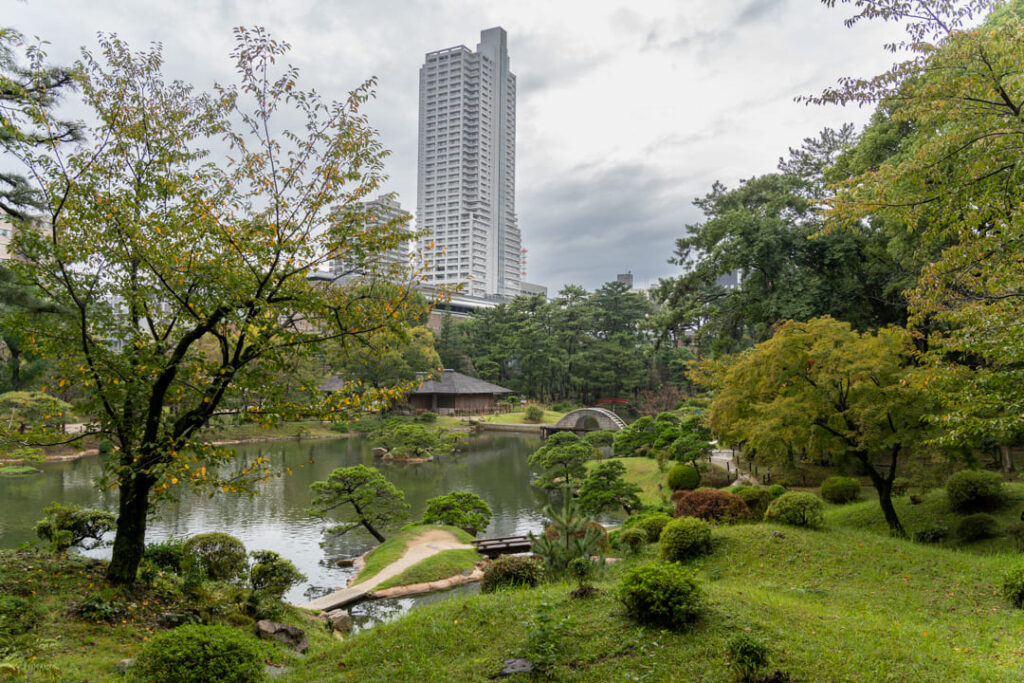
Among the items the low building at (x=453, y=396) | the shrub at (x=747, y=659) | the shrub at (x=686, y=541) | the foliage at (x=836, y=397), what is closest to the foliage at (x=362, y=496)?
the shrub at (x=686, y=541)

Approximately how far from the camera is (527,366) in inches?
1708

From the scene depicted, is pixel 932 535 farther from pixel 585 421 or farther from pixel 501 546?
pixel 585 421

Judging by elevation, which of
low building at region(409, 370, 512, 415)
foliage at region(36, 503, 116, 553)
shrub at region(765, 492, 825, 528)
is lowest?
shrub at region(765, 492, 825, 528)

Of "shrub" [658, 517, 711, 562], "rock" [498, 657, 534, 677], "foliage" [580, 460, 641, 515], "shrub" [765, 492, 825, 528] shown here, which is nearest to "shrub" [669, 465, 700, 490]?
"foliage" [580, 460, 641, 515]

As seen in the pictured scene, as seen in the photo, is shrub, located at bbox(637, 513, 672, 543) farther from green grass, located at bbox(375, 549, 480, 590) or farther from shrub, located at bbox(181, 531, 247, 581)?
shrub, located at bbox(181, 531, 247, 581)

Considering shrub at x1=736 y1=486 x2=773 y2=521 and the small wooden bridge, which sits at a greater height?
shrub at x1=736 y1=486 x2=773 y2=521

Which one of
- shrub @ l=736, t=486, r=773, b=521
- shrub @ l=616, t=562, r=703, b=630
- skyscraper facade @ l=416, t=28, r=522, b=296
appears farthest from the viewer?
skyscraper facade @ l=416, t=28, r=522, b=296

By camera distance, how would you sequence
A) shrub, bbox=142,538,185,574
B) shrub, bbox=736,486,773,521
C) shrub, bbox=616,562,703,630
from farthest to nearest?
shrub, bbox=736,486,773,521 → shrub, bbox=142,538,185,574 → shrub, bbox=616,562,703,630

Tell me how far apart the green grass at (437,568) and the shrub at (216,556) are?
262cm

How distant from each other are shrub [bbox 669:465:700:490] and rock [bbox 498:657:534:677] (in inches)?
502

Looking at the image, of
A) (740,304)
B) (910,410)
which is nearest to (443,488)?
(740,304)

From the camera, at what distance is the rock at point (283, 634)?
600 centimetres

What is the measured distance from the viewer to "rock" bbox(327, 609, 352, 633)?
782 cm

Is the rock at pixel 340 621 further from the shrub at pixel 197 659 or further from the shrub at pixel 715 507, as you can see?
the shrub at pixel 715 507
